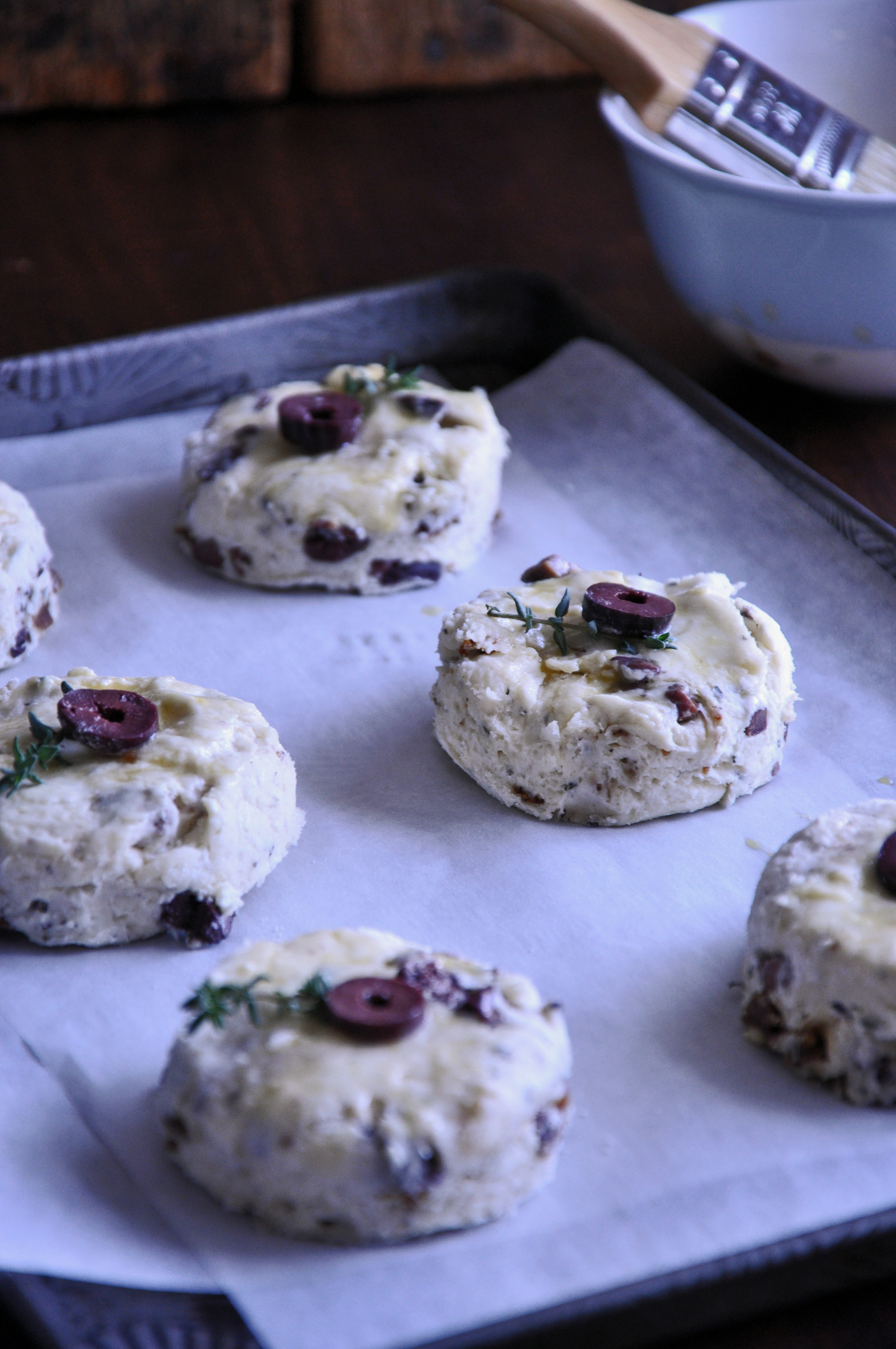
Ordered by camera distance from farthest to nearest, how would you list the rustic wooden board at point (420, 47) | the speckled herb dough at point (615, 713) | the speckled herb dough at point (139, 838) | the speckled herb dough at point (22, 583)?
the rustic wooden board at point (420, 47) < the speckled herb dough at point (22, 583) < the speckled herb dough at point (615, 713) < the speckled herb dough at point (139, 838)

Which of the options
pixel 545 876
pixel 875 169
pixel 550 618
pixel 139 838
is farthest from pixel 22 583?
pixel 875 169

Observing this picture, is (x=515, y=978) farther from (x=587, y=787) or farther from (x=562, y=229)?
(x=562, y=229)

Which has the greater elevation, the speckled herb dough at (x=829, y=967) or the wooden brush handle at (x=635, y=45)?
the wooden brush handle at (x=635, y=45)

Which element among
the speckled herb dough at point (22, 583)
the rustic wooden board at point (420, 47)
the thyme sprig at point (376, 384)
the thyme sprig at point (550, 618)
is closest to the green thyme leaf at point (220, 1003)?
the thyme sprig at point (550, 618)

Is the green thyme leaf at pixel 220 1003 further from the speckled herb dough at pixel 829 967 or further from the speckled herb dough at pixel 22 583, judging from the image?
the speckled herb dough at pixel 22 583

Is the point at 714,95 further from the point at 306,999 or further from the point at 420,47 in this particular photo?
the point at 306,999

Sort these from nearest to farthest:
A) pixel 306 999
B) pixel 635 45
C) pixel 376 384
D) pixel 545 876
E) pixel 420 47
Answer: pixel 306 999 → pixel 545 876 → pixel 635 45 → pixel 376 384 → pixel 420 47

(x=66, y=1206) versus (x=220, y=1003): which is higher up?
(x=220, y=1003)
